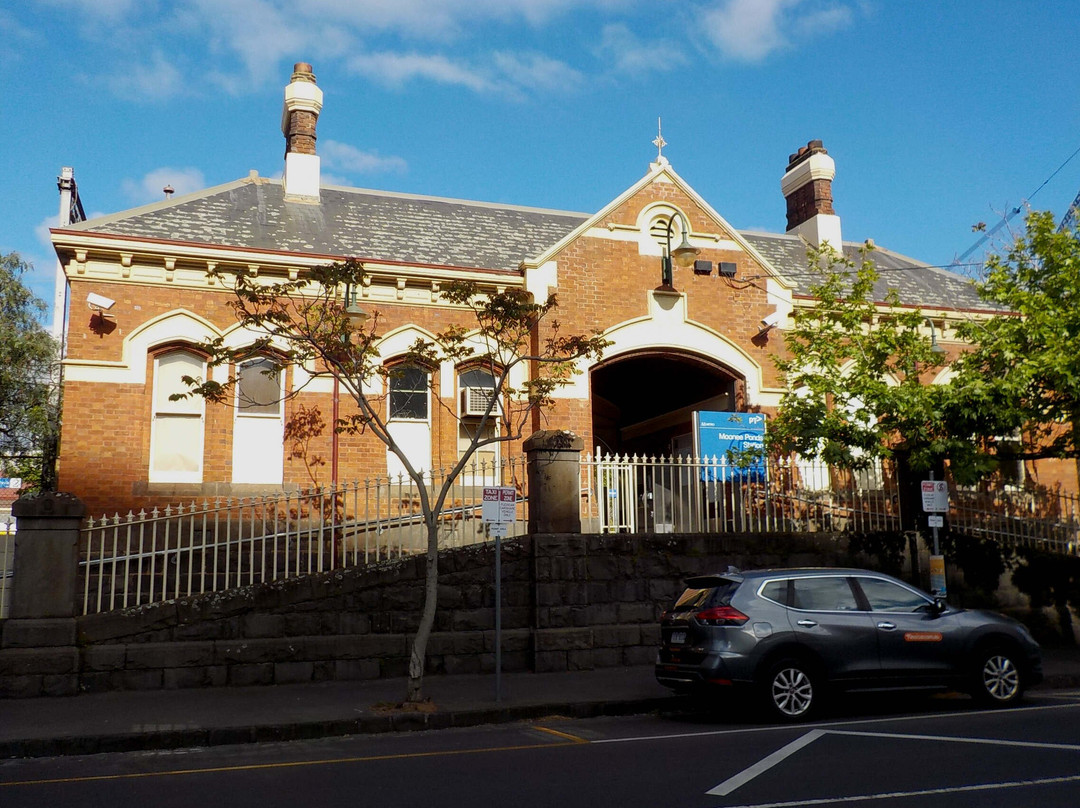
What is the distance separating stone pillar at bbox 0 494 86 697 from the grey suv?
22.7ft

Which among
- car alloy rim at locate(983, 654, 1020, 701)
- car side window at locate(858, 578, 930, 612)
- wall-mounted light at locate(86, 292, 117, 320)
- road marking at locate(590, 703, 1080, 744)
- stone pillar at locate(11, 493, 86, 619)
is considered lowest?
road marking at locate(590, 703, 1080, 744)

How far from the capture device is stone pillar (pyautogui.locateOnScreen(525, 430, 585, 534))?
1370cm

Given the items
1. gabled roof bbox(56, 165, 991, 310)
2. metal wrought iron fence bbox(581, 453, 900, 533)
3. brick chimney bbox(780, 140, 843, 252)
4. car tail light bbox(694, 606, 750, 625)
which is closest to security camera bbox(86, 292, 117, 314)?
gabled roof bbox(56, 165, 991, 310)

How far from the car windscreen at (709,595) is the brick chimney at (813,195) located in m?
14.9

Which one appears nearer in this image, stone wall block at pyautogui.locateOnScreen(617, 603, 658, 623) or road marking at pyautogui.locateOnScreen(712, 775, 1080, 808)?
road marking at pyautogui.locateOnScreen(712, 775, 1080, 808)

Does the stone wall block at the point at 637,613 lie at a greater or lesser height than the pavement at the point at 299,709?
greater

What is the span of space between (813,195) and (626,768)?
19.5m

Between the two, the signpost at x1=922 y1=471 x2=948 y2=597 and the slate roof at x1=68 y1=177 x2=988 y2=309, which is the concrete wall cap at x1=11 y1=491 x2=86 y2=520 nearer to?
the slate roof at x1=68 y1=177 x2=988 y2=309

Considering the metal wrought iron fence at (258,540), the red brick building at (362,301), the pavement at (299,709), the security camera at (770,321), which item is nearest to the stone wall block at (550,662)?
the pavement at (299,709)

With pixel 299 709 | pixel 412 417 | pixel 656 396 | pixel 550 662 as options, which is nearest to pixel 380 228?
pixel 412 417

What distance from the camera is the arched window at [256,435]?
16781 millimetres

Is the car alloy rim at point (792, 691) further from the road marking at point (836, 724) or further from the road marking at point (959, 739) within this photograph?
the road marking at point (959, 739)

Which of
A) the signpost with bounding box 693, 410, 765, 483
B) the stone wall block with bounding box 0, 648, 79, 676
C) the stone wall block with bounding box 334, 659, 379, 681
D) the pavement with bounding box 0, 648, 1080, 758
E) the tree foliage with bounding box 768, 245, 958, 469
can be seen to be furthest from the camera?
the signpost with bounding box 693, 410, 765, 483

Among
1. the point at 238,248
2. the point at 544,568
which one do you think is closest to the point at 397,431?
the point at 238,248
